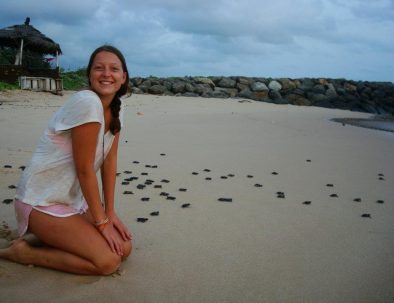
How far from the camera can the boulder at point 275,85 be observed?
86.6 ft

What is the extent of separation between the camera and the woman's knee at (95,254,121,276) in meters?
2.80

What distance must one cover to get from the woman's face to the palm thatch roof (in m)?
22.7

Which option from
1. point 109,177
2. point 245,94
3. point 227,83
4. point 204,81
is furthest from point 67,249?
point 227,83

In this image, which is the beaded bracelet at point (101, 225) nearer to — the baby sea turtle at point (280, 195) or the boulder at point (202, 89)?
the baby sea turtle at point (280, 195)

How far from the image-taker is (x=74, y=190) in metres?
3.12

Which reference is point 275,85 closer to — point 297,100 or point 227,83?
point 297,100

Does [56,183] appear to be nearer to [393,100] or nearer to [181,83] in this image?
[181,83]

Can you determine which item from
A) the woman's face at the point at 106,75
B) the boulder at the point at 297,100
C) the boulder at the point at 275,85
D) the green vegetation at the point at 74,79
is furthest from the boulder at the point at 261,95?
the woman's face at the point at 106,75

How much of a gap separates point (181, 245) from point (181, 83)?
21273 millimetres

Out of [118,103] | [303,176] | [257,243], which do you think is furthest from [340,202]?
[118,103]

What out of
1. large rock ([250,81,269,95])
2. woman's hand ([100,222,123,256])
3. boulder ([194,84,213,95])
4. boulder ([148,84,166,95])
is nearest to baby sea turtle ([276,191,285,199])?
woman's hand ([100,222,123,256])

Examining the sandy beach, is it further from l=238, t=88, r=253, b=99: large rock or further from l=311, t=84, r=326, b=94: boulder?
l=311, t=84, r=326, b=94: boulder

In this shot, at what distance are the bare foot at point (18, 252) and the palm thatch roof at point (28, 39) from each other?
22.9m

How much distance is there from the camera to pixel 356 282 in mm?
2902
